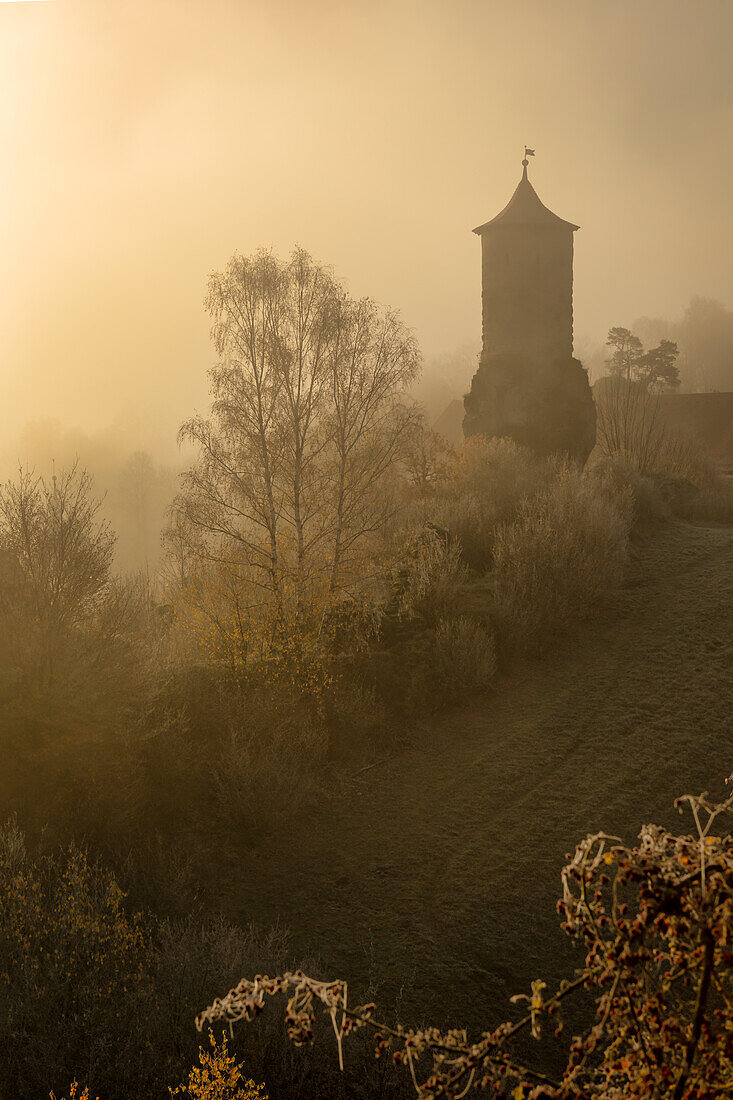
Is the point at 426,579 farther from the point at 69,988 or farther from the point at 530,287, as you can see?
the point at 530,287

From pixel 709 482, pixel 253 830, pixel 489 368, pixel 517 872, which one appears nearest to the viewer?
pixel 517 872

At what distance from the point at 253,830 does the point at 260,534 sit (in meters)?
8.17

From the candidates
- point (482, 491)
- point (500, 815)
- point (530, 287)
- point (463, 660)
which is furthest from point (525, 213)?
point (500, 815)

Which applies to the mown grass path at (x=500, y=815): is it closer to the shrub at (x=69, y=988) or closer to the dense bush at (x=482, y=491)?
the shrub at (x=69, y=988)

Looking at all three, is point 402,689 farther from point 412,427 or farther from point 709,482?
point 709,482

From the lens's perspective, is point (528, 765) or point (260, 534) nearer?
point (528, 765)

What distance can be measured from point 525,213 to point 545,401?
6.96 meters

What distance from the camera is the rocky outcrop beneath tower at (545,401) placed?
27250 millimetres

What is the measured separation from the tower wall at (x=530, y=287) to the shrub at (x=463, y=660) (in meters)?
16.8

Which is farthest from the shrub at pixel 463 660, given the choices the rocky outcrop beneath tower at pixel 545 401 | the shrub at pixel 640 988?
the rocky outcrop beneath tower at pixel 545 401

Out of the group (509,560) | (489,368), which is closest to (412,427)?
(509,560)

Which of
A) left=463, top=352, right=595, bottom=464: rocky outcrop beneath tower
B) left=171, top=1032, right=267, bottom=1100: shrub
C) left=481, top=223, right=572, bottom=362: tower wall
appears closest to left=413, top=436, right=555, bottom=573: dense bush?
left=463, top=352, right=595, bottom=464: rocky outcrop beneath tower

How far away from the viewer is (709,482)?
30.0 metres

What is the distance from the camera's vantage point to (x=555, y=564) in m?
15.6
